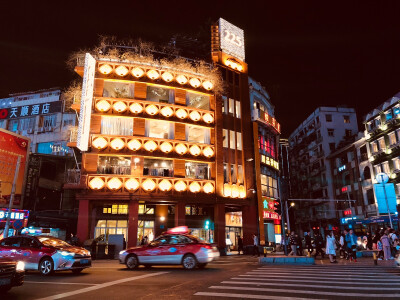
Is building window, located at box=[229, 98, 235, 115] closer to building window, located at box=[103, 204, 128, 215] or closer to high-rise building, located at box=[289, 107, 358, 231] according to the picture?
building window, located at box=[103, 204, 128, 215]

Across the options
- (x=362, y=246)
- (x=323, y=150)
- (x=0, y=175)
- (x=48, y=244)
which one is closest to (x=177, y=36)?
(x=0, y=175)

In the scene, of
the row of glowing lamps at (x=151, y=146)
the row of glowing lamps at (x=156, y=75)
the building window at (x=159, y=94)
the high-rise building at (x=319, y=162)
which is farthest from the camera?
the high-rise building at (x=319, y=162)

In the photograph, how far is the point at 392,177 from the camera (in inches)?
1556

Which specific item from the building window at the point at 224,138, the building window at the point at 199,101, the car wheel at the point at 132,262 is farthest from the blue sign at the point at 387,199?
the car wheel at the point at 132,262

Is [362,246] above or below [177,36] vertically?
below

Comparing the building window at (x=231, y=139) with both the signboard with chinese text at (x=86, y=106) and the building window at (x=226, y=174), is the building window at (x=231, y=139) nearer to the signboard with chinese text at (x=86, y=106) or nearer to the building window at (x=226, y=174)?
the building window at (x=226, y=174)

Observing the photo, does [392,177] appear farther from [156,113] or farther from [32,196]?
[32,196]

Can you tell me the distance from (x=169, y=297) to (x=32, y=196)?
3126 centimetres

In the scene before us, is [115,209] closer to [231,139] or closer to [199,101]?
[231,139]

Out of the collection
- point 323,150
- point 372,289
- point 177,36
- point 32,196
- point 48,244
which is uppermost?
point 177,36

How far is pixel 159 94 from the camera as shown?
100 ft

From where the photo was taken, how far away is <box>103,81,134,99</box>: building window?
2930cm

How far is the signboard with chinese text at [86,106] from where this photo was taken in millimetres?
25281

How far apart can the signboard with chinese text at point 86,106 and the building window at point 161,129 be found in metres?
5.59
